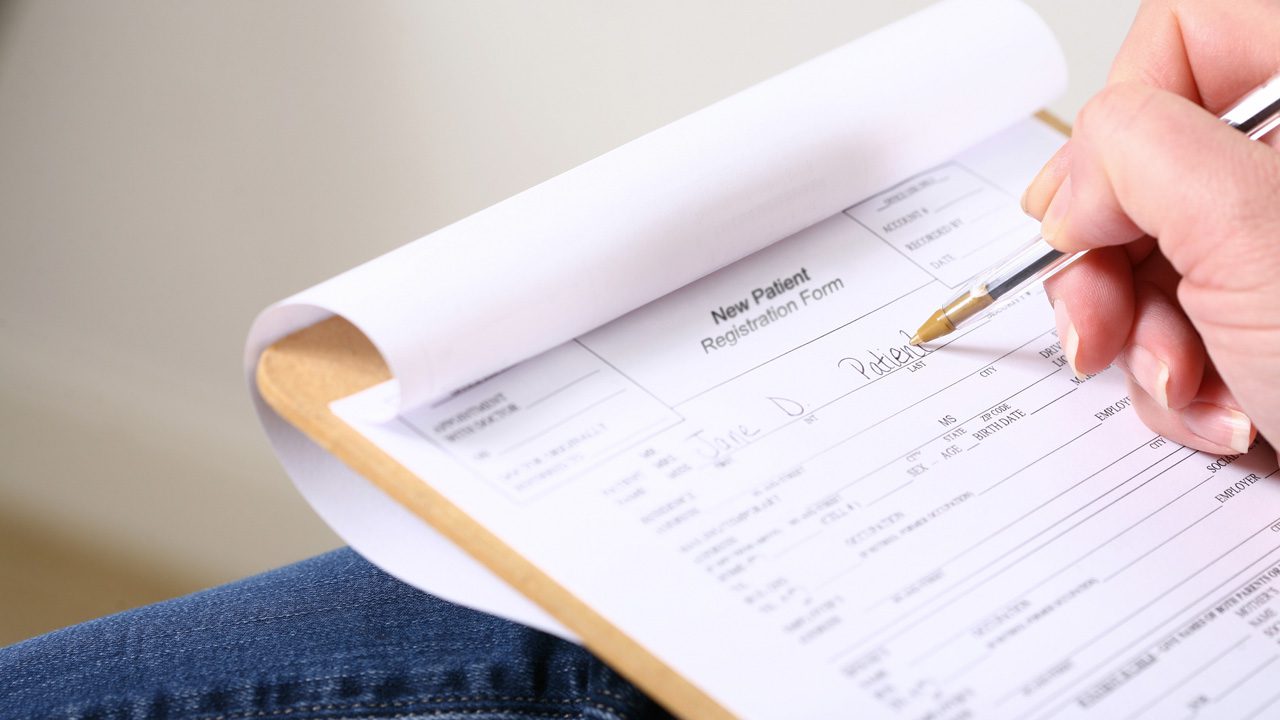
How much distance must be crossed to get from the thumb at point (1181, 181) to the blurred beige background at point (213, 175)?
520mm

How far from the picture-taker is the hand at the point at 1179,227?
1.31ft

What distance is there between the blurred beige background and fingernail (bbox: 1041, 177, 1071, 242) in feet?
1.61

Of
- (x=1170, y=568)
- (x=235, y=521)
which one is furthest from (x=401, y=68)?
(x=1170, y=568)

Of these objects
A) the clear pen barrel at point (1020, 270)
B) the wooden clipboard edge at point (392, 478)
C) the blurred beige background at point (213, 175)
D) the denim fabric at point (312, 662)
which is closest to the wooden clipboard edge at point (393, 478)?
the wooden clipboard edge at point (392, 478)

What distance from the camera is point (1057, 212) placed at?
47 cm

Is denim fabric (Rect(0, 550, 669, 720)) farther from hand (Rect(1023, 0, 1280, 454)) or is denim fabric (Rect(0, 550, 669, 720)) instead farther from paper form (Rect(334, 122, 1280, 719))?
hand (Rect(1023, 0, 1280, 454))

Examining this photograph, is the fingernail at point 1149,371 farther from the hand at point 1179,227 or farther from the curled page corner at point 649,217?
the curled page corner at point 649,217

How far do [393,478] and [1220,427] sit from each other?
13.2 inches

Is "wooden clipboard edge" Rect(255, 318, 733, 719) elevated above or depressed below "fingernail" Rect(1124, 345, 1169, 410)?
above

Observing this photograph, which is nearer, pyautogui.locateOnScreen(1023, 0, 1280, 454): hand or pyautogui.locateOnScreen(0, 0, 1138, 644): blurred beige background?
pyautogui.locateOnScreen(1023, 0, 1280, 454): hand

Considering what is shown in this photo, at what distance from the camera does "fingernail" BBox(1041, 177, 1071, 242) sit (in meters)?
0.47

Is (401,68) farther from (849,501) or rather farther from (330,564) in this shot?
(849,501)

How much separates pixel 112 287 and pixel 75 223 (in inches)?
2.5

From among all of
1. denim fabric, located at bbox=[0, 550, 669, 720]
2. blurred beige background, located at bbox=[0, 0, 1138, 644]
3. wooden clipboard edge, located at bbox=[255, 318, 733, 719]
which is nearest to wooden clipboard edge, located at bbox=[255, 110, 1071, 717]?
wooden clipboard edge, located at bbox=[255, 318, 733, 719]
